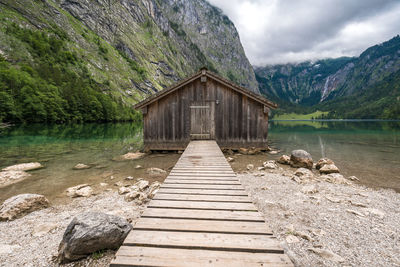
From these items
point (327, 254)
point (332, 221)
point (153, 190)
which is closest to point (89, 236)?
point (153, 190)

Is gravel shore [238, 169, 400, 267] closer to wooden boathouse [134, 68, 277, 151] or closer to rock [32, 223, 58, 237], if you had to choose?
rock [32, 223, 58, 237]

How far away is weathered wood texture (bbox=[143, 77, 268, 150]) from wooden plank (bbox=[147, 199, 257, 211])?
9.81m

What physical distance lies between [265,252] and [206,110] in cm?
1156

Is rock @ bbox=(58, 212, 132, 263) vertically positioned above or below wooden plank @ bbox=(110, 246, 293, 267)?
below

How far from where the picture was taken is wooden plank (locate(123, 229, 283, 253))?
2.23 meters

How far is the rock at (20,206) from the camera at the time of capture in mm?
4938

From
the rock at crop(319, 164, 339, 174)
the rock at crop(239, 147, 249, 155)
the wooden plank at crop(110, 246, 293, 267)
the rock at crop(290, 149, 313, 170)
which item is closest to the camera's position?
the wooden plank at crop(110, 246, 293, 267)

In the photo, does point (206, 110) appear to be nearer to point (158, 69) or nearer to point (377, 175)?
point (377, 175)

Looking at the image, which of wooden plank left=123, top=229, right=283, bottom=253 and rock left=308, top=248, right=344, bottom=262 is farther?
rock left=308, top=248, right=344, bottom=262

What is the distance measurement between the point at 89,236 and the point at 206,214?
2131mm

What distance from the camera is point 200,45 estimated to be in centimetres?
18762

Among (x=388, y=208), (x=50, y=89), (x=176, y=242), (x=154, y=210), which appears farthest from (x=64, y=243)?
(x=50, y=89)

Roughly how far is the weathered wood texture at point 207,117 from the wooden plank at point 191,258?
1125 centimetres

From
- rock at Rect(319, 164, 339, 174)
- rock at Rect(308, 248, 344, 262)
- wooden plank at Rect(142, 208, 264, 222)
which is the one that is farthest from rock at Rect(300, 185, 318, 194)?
wooden plank at Rect(142, 208, 264, 222)
